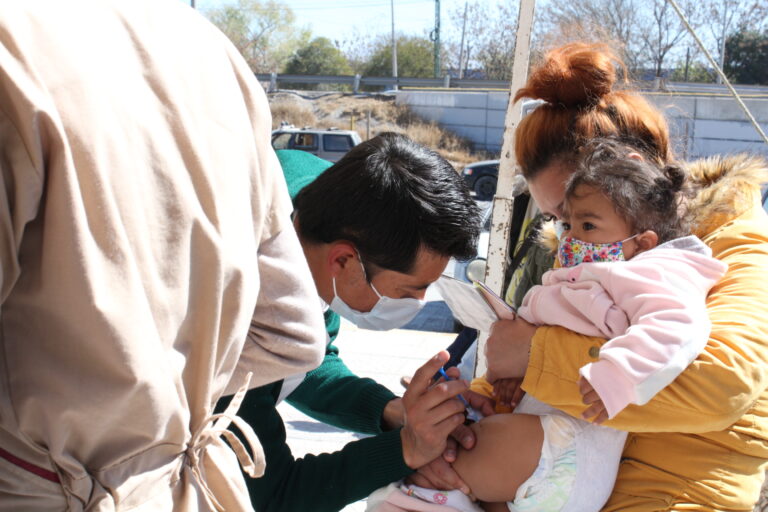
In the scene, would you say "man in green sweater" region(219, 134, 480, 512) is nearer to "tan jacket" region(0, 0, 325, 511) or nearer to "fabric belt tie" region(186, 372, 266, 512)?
"fabric belt tie" region(186, 372, 266, 512)

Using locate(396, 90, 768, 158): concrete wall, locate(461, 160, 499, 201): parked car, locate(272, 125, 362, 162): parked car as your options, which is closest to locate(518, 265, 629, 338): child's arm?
locate(272, 125, 362, 162): parked car

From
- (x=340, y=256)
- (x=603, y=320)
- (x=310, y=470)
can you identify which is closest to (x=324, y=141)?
(x=340, y=256)

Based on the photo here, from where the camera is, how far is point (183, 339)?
1.01 meters

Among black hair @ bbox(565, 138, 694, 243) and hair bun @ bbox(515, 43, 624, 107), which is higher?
hair bun @ bbox(515, 43, 624, 107)

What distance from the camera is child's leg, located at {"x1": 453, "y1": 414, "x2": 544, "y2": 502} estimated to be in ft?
5.70

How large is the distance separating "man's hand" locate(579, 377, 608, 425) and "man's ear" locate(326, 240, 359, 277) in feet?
2.17

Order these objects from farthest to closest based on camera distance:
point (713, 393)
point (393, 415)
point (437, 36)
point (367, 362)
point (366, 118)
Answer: point (437, 36)
point (366, 118)
point (367, 362)
point (393, 415)
point (713, 393)

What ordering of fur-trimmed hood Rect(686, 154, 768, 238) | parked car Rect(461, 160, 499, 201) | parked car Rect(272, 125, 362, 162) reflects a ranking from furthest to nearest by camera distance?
1. parked car Rect(461, 160, 499, 201)
2. parked car Rect(272, 125, 362, 162)
3. fur-trimmed hood Rect(686, 154, 768, 238)

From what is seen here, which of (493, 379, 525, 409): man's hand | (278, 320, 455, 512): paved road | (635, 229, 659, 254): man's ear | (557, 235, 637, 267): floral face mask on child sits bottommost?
(278, 320, 455, 512): paved road

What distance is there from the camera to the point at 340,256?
1.93 m

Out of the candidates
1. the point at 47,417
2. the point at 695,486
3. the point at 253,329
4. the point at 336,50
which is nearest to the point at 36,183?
the point at 47,417

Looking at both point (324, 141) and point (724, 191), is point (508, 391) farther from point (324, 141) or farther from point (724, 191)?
point (324, 141)

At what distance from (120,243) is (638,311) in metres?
1.08

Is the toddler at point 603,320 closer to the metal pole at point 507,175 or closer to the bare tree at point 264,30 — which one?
the metal pole at point 507,175
